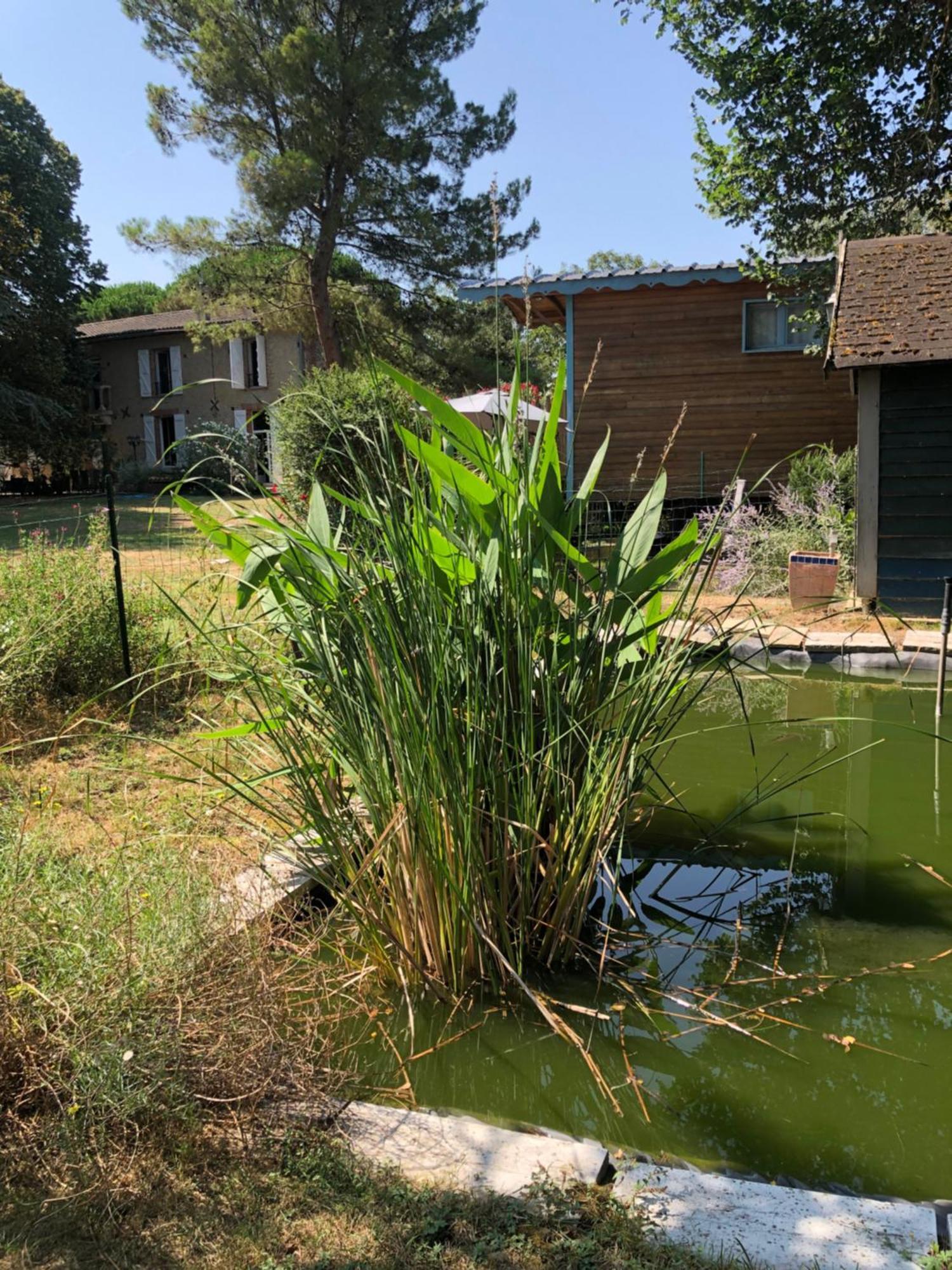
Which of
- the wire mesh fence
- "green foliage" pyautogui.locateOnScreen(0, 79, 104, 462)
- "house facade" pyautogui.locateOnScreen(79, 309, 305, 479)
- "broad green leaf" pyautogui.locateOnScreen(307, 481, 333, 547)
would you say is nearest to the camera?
A: "broad green leaf" pyautogui.locateOnScreen(307, 481, 333, 547)

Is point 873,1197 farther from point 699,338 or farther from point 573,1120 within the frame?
point 699,338

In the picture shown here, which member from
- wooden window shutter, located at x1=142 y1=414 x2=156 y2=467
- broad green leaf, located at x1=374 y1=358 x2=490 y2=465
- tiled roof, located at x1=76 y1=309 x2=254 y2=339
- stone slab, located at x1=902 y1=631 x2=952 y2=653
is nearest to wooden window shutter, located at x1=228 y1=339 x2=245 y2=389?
tiled roof, located at x1=76 y1=309 x2=254 y2=339

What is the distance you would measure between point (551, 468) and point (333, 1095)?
1772 millimetres

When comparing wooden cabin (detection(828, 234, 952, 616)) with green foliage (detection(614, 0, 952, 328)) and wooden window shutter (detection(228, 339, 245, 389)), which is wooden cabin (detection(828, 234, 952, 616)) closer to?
green foliage (detection(614, 0, 952, 328))

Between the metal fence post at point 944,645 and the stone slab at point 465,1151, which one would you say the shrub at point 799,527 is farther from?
the stone slab at point 465,1151

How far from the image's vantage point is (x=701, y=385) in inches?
530

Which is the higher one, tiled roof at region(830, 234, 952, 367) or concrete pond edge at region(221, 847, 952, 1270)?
tiled roof at region(830, 234, 952, 367)

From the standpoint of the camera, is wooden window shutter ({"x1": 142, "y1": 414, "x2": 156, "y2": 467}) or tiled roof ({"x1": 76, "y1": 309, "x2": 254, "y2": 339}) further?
wooden window shutter ({"x1": 142, "y1": 414, "x2": 156, "y2": 467})

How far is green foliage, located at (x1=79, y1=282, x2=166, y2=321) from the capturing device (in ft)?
132

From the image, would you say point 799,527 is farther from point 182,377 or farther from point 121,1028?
point 182,377

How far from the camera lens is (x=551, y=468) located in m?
2.88

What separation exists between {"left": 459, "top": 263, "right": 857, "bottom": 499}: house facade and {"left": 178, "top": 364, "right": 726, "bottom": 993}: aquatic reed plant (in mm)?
10517

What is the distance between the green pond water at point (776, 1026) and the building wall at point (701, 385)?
9704 millimetres

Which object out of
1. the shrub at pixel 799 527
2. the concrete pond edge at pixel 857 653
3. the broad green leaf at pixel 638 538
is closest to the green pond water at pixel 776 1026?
the broad green leaf at pixel 638 538
